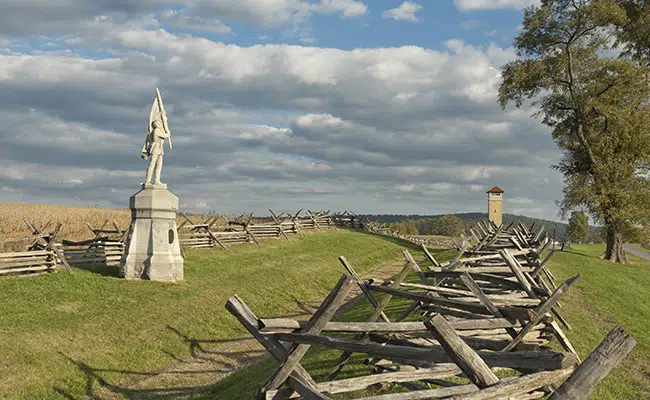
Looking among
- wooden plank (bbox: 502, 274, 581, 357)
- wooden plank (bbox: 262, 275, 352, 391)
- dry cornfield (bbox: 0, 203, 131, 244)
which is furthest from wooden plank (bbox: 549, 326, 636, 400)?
dry cornfield (bbox: 0, 203, 131, 244)

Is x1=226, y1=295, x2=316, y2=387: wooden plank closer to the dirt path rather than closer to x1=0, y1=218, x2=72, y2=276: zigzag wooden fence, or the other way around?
the dirt path

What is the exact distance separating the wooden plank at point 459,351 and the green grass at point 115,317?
8868 mm

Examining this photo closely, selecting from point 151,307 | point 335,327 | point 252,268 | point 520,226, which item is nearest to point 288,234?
point 252,268

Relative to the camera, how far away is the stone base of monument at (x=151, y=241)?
60.6 ft

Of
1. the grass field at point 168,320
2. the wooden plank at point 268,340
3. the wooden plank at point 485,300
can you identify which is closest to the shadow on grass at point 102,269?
the grass field at point 168,320

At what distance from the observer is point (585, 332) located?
12.6 meters

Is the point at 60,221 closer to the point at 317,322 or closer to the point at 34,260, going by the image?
the point at 34,260

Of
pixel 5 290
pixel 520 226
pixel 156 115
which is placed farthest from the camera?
pixel 520 226

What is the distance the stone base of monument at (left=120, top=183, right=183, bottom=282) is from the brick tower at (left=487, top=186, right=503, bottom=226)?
35.9m

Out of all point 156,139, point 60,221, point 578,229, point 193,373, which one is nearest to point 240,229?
point 60,221

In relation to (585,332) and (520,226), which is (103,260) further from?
(520,226)

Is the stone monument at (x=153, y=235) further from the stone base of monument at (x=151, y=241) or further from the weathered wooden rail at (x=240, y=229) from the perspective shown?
the weathered wooden rail at (x=240, y=229)

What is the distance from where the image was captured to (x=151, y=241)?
18.8 m

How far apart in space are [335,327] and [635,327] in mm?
11511
